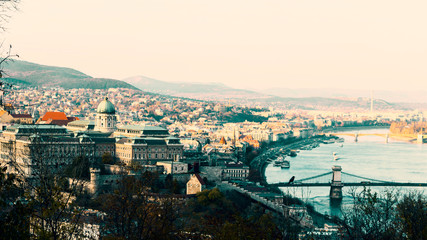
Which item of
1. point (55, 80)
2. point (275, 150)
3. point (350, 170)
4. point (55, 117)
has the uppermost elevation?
point (55, 80)

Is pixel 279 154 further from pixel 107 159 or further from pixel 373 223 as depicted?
pixel 373 223

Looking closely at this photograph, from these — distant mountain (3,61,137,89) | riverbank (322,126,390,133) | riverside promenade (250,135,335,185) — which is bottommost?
riverbank (322,126,390,133)

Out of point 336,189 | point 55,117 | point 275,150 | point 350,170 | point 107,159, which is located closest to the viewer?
point 107,159

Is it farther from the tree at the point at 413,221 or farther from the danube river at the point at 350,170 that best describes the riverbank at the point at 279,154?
the tree at the point at 413,221

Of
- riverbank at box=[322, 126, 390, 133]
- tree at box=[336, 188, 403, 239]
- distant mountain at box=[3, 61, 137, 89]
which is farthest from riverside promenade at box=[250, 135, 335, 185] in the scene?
distant mountain at box=[3, 61, 137, 89]

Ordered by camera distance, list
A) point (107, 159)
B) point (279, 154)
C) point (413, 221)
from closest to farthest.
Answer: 1. point (413, 221)
2. point (107, 159)
3. point (279, 154)

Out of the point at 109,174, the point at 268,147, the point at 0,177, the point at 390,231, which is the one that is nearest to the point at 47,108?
the point at 268,147

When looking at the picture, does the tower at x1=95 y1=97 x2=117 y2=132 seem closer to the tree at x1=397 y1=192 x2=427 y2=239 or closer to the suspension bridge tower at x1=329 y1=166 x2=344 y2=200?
the suspension bridge tower at x1=329 y1=166 x2=344 y2=200

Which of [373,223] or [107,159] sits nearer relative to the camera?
[373,223]

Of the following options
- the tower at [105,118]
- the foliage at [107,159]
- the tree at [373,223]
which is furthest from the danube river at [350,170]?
the tree at [373,223]

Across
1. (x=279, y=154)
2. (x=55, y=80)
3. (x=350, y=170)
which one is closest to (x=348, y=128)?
(x=55, y=80)

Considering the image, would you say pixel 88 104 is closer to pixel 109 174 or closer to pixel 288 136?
pixel 288 136
